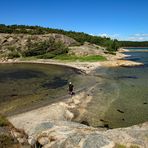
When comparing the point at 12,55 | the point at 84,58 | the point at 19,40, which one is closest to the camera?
the point at 84,58

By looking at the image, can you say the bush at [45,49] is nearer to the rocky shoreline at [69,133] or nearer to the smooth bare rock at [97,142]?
the rocky shoreline at [69,133]

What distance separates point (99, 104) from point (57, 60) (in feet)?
238

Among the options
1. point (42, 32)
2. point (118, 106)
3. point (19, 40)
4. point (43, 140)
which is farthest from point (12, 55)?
point (43, 140)

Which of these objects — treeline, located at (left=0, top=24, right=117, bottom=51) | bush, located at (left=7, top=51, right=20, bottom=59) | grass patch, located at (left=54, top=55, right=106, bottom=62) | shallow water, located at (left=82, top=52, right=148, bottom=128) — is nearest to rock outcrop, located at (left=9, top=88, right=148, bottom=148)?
shallow water, located at (left=82, top=52, right=148, bottom=128)

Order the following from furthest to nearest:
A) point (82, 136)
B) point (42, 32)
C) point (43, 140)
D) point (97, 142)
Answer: point (42, 32) → point (43, 140) → point (82, 136) → point (97, 142)

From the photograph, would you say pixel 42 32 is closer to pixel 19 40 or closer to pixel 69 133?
pixel 19 40

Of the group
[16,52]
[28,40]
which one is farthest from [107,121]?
[28,40]

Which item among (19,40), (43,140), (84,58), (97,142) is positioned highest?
(19,40)

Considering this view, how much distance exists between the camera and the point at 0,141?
58.2 feet

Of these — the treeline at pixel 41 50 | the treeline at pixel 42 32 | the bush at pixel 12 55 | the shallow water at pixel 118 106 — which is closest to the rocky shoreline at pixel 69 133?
the shallow water at pixel 118 106

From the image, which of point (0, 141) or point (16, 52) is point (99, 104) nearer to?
point (0, 141)

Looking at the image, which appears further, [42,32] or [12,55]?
[42,32]

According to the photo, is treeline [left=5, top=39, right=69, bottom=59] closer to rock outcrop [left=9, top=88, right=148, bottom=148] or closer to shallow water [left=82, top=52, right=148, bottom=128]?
shallow water [left=82, top=52, right=148, bottom=128]

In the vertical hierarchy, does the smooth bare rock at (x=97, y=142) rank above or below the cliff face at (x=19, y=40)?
below
